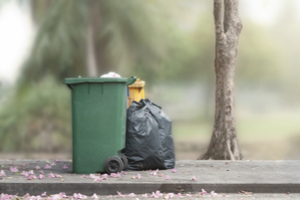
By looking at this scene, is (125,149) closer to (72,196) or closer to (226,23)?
(72,196)

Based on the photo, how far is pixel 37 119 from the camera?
10.1 m

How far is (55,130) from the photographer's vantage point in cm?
1015

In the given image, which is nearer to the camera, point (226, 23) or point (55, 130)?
point (226, 23)

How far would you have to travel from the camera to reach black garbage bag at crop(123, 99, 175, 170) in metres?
4.88

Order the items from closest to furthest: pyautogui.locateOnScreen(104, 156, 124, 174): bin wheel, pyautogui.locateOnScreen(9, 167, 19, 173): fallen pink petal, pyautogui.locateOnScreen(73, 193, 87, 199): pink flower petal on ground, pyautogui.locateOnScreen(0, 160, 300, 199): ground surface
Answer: pyautogui.locateOnScreen(73, 193, 87, 199): pink flower petal on ground, pyautogui.locateOnScreen(0, 160, 300, 199): ground surface, pyautogui.locateOnScreen(104, 156, 124, 174): bin wheel, pyautogui.locateOnScreen(9, 167, 19, 173): fallen pink petal

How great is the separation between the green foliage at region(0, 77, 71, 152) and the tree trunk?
4.55 metres

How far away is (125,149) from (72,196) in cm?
117

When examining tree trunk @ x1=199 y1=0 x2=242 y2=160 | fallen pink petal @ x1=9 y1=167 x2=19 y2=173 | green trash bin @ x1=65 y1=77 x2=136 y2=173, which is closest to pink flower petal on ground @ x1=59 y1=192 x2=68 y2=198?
green trash bin @ x1=65 y1=77 x2=136 y2=173

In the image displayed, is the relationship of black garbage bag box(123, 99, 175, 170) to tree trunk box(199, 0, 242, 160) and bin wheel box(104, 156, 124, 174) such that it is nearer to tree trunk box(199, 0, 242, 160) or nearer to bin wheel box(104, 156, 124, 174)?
bin wheel box(104, 156, 124, 174)

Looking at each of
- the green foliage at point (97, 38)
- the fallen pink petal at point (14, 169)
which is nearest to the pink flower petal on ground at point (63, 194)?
the fallen pink petal at point (14, 169)

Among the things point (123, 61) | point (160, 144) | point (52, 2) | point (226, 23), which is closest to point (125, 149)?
point (160, 144)

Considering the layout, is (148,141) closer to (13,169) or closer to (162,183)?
(162,183)

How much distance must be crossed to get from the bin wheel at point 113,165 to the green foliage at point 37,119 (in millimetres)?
5585

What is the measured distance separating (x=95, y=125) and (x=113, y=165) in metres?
0.51
